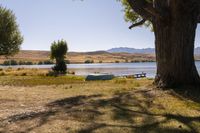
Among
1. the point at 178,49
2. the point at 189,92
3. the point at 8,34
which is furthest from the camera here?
the point at 8,34

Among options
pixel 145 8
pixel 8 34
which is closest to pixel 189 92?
pixel 145 8

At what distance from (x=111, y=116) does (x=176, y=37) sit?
6552 millimetres

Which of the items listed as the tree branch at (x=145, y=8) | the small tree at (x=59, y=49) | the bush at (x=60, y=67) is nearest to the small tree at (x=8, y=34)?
the bush at (x=60, y=67)

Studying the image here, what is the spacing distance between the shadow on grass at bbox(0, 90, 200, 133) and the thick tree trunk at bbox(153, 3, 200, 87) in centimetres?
226

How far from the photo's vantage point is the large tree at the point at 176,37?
56.1 ft

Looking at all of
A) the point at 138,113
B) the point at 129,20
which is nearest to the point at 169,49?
the point at 138,113

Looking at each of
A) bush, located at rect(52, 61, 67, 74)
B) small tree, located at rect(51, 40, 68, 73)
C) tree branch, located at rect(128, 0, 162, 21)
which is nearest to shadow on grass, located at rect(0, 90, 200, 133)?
tree branch, located at rect(128, 0, 162, 21)

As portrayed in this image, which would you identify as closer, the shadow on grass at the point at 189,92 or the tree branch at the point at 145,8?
the shadow on grass at the point at 189,92

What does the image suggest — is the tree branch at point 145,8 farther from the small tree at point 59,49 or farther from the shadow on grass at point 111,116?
the small tree at point 59,49

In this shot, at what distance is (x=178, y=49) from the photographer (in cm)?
1725

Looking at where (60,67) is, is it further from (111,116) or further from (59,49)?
(111,116)

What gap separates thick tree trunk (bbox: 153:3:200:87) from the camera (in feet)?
56.4

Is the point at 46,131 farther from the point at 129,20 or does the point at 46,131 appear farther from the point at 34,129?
the point at 129,20

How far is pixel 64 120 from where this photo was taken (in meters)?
11.9
